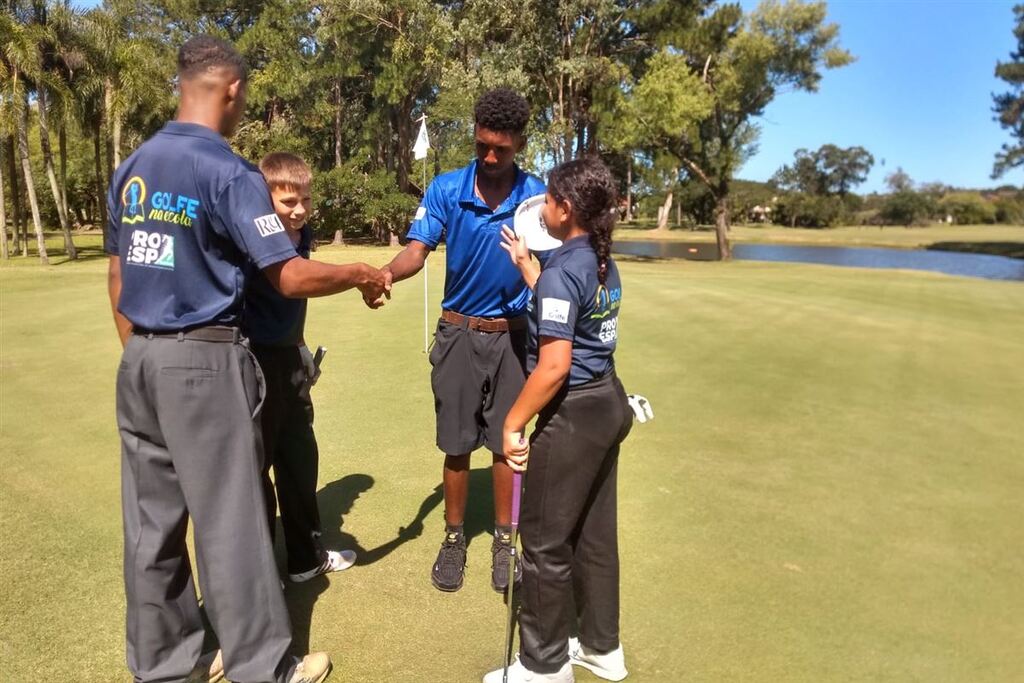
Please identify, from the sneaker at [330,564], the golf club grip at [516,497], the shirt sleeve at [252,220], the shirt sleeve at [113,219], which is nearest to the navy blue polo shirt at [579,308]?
the golf club grip at [516,497]

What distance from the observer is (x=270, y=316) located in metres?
3.41

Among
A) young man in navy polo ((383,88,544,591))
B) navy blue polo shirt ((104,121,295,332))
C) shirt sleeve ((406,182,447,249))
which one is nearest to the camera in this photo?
navy blue polo shirt ((104,121,295,332))

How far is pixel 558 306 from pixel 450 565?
182 centimetres

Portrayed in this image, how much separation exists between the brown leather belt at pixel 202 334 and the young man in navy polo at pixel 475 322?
124 centimetres

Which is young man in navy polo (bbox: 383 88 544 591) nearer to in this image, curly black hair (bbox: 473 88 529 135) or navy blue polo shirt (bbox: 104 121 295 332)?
curly black hair (bbox: 473 88 529 135)

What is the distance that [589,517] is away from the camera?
3.07m

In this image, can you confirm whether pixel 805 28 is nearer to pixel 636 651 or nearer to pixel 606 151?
pixel 606 151

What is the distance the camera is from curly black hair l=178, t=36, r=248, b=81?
2574 mm

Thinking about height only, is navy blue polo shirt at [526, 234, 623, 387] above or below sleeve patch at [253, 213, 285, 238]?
below

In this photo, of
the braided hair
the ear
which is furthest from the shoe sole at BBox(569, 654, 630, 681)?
the ear

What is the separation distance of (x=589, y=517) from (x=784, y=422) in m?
4.32

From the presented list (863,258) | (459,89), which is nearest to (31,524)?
(459,89)

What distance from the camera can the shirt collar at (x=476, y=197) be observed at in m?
3.88

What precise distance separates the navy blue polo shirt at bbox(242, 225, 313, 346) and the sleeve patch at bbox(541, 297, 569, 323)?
129cm
